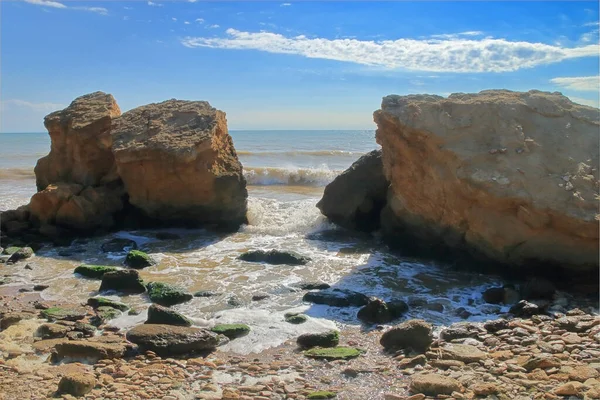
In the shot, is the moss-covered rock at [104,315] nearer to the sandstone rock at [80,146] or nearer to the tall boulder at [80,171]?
the tall boulder at [80,171]

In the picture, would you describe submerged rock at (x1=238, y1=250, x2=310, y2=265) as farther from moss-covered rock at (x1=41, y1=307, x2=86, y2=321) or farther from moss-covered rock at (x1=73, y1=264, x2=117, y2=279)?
moss-covered rock at (x1=41, y1=307, x2=86, y2=321)

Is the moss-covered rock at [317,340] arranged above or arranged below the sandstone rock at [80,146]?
below

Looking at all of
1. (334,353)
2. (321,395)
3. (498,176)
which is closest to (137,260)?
(334,353)

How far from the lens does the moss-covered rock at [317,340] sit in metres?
6.73

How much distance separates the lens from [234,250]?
11.5 metres

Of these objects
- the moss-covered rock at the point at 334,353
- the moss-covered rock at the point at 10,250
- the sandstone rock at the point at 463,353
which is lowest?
the moss-covered rock at the point at 334,353

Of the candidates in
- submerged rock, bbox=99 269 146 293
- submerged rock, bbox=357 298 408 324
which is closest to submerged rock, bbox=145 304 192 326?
submerged rock, bbox=99 269 146 293

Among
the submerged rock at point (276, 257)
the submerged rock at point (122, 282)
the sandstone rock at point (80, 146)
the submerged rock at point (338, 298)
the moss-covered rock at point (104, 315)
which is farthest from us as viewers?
the sandstone rock at point (80, 146)

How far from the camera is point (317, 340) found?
6742 millimetres

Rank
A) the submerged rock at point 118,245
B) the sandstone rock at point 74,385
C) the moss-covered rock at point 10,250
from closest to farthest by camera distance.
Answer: the sandstone rock at point 74,385, the moss-covered rock at point 10,250, the submerged rock at point 118,245

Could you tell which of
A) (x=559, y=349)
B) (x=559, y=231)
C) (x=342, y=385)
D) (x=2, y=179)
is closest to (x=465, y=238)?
(x=559, y=231)

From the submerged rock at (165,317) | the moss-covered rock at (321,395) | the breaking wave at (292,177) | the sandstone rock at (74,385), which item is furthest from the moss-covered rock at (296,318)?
the breaking wave at (292,177)

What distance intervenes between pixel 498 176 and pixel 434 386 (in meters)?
4.91

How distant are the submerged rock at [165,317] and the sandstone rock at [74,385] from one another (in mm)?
1788
